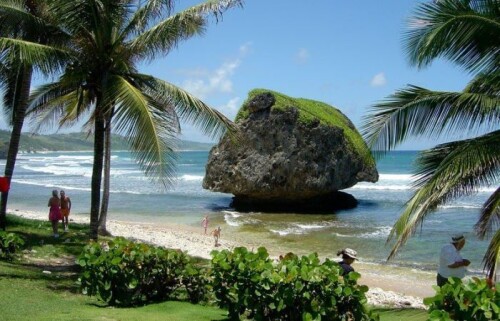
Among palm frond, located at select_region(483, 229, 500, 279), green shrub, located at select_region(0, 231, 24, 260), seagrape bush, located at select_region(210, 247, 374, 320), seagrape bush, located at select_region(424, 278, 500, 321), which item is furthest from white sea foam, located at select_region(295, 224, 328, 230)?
seagrape bush, located at select_region(424, 278, 500, 321)

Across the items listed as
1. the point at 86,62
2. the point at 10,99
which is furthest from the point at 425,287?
the point at 10,99

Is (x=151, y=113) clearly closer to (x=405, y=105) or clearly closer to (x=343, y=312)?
(x=405, y=105)

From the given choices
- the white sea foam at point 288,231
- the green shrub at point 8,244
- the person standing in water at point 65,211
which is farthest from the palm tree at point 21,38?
the white sea foam at point 288,231

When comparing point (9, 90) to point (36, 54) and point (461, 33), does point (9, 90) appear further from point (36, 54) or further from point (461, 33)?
point (461, 33)

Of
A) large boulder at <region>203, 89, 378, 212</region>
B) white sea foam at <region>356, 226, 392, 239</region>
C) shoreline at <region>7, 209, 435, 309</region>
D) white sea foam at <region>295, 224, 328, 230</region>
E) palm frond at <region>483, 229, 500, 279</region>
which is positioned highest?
large boulder at <region>203, 89, 378, 212</region>

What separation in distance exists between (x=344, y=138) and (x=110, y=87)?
942 inches

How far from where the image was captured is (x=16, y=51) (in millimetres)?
9648

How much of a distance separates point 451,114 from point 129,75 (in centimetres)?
621

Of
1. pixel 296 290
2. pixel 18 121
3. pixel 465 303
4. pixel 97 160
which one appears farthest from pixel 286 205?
pixel 465 303

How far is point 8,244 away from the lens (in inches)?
413

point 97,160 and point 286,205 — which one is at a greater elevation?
point 97,160

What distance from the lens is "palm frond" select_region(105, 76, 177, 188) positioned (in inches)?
358

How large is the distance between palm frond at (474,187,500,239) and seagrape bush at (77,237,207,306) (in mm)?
3796

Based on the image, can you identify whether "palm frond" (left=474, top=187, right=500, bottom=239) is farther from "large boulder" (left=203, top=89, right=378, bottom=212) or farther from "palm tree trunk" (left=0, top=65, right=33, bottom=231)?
"large boulder" (left=203, top=89, right=378, bottom=212)
